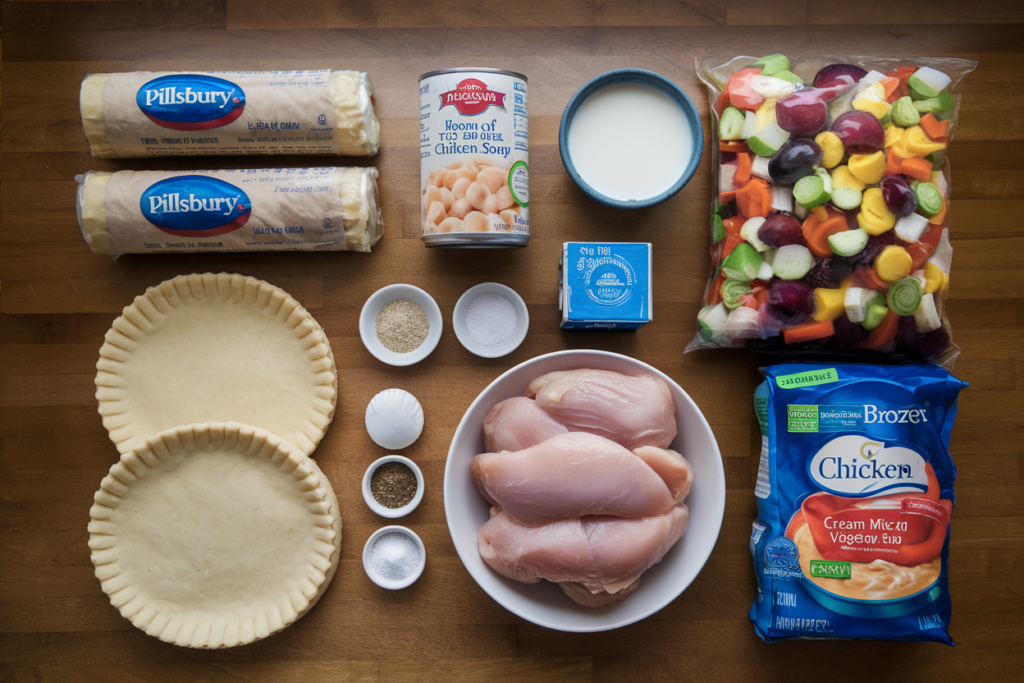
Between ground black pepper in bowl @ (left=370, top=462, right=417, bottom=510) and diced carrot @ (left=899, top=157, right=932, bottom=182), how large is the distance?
1.17 m

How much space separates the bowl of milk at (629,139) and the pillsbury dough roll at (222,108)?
1.50 feet

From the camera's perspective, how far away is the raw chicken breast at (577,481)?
979 mm

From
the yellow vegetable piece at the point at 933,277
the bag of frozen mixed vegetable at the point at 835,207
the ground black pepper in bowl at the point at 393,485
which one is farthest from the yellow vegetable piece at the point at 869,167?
the ground black pepper in bowl at the point at 393,485

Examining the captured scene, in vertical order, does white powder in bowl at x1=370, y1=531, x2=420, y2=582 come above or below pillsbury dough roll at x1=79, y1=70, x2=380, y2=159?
below

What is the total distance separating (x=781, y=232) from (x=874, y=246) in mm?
182

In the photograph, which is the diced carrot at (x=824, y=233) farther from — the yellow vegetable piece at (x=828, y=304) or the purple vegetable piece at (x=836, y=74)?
the purple vegetable piece at (x=836, y=74)

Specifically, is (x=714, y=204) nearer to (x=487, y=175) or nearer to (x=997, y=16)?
(x=487, y=175)

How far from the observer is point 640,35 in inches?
49.8

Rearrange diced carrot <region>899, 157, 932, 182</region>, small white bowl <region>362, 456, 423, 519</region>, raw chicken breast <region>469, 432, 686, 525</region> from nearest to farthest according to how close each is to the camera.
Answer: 1. raw chicken breast <region>469, 432, 686, 525</region>
2. diced carrot <region>899, 157, 932, 182</region>
3. small white bowl <region>362, 456, 423, 519</region>

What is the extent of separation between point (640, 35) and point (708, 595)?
1265 millimetres

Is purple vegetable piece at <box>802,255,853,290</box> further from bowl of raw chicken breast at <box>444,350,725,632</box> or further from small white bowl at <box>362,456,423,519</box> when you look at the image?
small white bowl at <box>362,456,423,519</box>

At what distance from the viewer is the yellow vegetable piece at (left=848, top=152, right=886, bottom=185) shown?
1066mm

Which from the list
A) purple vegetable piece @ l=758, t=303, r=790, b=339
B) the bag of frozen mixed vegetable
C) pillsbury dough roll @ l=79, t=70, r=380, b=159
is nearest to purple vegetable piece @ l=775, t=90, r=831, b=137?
the bag of frozen mixed vegetable

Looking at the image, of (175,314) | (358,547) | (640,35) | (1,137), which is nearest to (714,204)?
(640,35)
